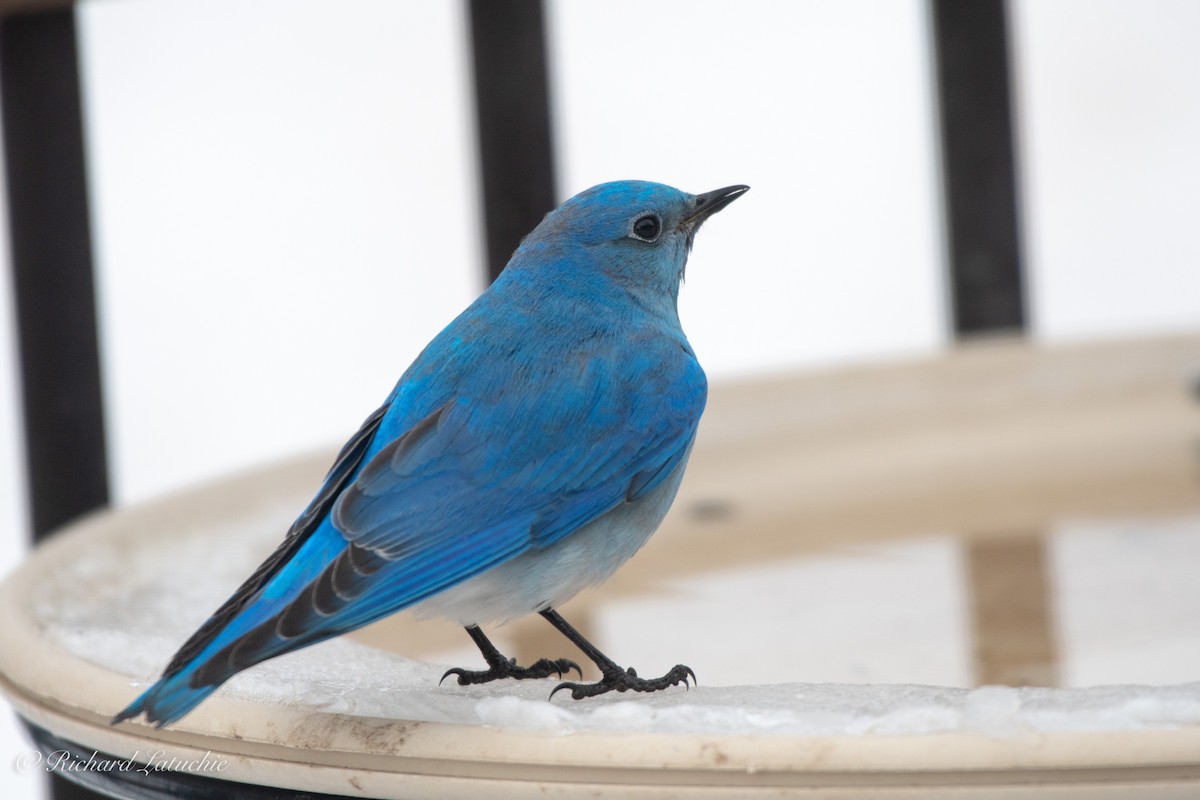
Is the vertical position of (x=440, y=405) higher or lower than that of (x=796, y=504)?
higher

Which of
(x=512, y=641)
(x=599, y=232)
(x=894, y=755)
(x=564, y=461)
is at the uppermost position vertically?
(x=599, y=232)

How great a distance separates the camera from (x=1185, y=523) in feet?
7.77

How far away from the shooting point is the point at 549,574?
4.73ft

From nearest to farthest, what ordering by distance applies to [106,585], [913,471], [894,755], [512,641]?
[894,755]
[106,585]
[512,641]
[913,471]

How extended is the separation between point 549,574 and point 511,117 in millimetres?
1468

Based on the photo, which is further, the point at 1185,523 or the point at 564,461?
the point at 1185,523

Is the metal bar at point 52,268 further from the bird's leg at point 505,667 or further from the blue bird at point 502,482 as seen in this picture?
the bird's leg at point 505,667

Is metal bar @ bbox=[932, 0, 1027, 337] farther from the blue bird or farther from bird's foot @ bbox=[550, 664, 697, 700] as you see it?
bird's foot @ bbox=[550, 664, 697, 700]

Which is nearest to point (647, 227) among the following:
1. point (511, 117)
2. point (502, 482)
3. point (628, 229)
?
point (628, 229)

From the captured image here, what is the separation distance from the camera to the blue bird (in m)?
1.25

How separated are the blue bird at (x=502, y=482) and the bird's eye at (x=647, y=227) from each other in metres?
0.04

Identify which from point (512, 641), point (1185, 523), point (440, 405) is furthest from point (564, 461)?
point (1185, 523)

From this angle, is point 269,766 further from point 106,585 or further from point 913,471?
point 913,471

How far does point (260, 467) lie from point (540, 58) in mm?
909
